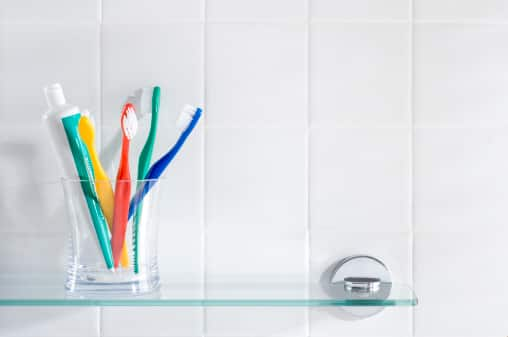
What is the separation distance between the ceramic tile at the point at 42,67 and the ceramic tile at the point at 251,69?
0.16 metres

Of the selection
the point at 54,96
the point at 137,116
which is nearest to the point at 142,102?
the point at 137,116

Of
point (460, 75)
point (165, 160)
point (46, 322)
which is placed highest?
point (460, 75)

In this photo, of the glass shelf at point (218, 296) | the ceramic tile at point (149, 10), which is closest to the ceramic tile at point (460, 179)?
the glass shelf at point (218, 296)

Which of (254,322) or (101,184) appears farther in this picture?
(254,322)

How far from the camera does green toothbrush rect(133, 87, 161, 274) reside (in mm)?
849

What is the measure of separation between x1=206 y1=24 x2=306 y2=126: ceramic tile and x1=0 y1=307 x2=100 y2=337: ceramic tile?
12.5 inches

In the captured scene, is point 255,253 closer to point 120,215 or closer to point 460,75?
point 120,215

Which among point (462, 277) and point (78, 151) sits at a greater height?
point (78, 151)

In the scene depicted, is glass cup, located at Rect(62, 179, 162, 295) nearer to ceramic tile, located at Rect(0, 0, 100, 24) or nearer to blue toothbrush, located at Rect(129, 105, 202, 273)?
blue toothbrush, located at Rect(129, 105, 202, 273)

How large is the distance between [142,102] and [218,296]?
0.28m

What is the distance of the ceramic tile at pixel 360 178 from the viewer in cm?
94

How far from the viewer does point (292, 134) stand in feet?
3.09

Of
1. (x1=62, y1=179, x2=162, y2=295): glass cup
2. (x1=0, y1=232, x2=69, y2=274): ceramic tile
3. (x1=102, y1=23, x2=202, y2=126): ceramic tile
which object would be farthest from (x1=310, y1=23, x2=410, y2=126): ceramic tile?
(x1=0, y1=232, x2=69, y2=274): ceramic tile

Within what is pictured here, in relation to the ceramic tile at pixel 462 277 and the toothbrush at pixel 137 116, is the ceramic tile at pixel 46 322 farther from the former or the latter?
the ceramic tile at pixel 462 277
